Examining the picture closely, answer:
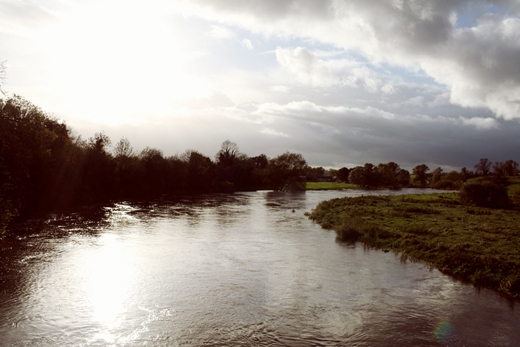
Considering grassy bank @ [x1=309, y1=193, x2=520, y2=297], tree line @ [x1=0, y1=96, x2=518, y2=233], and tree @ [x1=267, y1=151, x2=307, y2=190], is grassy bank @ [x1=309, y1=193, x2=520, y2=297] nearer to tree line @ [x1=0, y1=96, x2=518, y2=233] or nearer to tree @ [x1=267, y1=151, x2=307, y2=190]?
tree line @ [x1=0, y1=96, x2=518, y2=233]

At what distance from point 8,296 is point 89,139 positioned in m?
59.9

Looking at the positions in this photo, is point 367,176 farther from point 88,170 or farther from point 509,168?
point 88,170

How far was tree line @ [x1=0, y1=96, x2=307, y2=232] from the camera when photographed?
87.1 feet

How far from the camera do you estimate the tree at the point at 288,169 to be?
358 feet

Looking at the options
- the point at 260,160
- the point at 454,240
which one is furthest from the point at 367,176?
the point at 454,240

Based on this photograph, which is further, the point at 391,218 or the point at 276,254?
the point at 391,218

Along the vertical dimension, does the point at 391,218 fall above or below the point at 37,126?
below

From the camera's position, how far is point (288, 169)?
358ft

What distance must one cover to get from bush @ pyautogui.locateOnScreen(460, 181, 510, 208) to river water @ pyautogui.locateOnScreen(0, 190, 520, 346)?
91.9 ft

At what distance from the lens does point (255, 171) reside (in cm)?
12469

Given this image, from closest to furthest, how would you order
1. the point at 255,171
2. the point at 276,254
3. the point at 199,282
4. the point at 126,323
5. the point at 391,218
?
the point at 126,323
the point at 199,282
the point at 276,254
the point at 391,218
the point at 255,171

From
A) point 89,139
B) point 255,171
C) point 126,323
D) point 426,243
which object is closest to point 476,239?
point 426,243

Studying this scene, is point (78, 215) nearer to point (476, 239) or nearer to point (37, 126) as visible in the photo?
point (37, 126)

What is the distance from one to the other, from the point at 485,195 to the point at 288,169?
71376 millimetres
